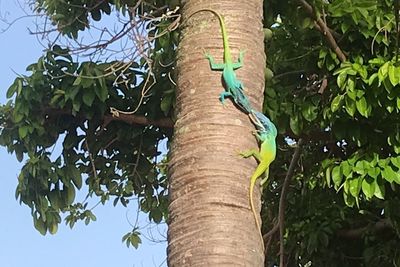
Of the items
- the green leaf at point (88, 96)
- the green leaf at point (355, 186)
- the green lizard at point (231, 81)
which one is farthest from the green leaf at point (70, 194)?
the green lizard at point (231, 81)

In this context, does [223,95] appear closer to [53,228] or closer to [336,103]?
[336,103]

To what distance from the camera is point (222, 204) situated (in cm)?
184

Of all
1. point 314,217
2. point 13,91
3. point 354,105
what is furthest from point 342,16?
point 13,91

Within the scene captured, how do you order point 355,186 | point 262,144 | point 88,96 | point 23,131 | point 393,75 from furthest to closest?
point 23,131 → point 88,96 → point 355,186 → point 393,75 → point 262,144

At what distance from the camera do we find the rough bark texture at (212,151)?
182 centimetres

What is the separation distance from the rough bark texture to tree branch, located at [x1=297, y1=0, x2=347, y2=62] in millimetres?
1578

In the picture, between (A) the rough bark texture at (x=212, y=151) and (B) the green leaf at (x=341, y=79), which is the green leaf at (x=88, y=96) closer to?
(B) the green leaf at (x=341, y=79)

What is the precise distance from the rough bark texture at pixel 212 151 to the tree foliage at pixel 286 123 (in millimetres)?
786

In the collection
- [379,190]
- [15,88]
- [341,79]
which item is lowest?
[379,190]

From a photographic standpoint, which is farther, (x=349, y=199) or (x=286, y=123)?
(x=286, y=123)

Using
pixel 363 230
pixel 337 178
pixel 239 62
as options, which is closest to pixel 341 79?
pixel 337 178

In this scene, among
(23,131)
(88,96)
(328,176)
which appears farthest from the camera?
(23,131)

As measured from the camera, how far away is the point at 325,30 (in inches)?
151

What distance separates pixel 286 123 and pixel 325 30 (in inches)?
19.4
